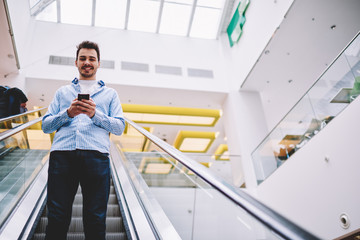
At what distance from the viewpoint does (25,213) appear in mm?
2377

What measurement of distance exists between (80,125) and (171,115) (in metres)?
10.5

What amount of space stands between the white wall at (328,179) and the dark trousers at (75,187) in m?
3.22

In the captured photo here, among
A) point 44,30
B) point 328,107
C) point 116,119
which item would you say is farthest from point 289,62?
point 44,30

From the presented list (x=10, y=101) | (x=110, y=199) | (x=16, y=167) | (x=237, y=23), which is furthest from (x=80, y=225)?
(x=237, y=23)

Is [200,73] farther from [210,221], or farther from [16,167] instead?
[210,221]

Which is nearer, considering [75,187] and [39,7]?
[75,187]

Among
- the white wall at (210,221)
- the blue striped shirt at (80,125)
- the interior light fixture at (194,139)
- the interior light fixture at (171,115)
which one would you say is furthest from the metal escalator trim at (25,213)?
the interior light fixture at (194,139)

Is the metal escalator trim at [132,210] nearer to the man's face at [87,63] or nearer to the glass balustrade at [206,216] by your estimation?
the glass balustrade at [206,216]

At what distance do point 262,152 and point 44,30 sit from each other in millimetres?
9486

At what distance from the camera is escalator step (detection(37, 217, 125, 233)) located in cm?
247

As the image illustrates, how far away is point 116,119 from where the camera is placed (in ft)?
5.65

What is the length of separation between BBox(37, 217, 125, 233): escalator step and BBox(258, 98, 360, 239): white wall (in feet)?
8.38

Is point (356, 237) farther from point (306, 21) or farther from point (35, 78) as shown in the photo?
point (35, 78)

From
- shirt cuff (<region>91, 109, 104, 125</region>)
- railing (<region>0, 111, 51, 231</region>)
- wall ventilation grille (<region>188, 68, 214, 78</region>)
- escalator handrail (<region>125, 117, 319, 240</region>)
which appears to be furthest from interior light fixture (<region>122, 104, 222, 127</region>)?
escalator handrail (<region>125, 117, 319, 240</region>)
